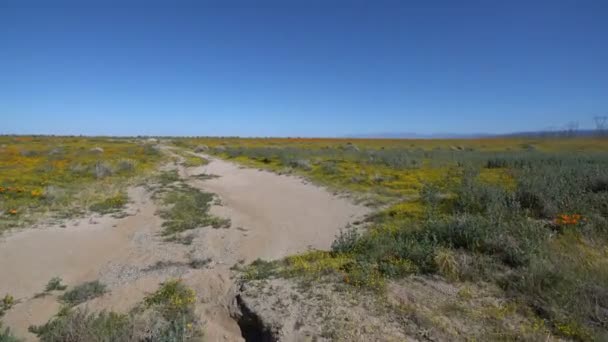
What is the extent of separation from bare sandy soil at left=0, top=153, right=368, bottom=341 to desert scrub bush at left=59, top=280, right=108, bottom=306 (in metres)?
0.19

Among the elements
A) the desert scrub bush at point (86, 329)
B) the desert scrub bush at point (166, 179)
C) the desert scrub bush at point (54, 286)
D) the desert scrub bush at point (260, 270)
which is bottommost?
the desert scrub bush at point (54, 286)

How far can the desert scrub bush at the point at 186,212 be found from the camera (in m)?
9.72

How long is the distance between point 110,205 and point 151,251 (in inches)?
226

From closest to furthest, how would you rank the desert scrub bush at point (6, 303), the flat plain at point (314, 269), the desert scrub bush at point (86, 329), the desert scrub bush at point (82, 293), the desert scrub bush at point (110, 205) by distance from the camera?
the desert scrub bush at point (86, 329)
the flat plain at point (314, 269)
the desert scrub bush at point (6, 303)
the desert scrub bush at point (82, 293)
the desert scrub bush at point (110, 205)

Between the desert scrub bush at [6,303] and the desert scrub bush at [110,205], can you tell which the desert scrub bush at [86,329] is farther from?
the desert scrub bush at [110,205]

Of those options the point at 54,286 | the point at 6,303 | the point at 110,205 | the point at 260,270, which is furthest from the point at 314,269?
the point at 110,205

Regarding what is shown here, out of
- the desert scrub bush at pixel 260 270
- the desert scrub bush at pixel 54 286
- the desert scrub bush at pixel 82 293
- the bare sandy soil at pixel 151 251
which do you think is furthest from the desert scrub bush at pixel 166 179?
the desert scrub bush at pixel 260 270

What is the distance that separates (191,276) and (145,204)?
7816mm

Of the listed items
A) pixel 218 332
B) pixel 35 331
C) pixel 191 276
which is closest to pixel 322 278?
pixel 218 332

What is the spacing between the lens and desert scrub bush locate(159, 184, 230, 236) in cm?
972

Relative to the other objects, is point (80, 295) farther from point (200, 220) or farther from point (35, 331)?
point (200, 220)

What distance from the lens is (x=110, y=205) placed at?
1190cm

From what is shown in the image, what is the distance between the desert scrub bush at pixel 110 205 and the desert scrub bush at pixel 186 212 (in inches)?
65.6

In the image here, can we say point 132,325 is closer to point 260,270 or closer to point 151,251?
point 260,270
